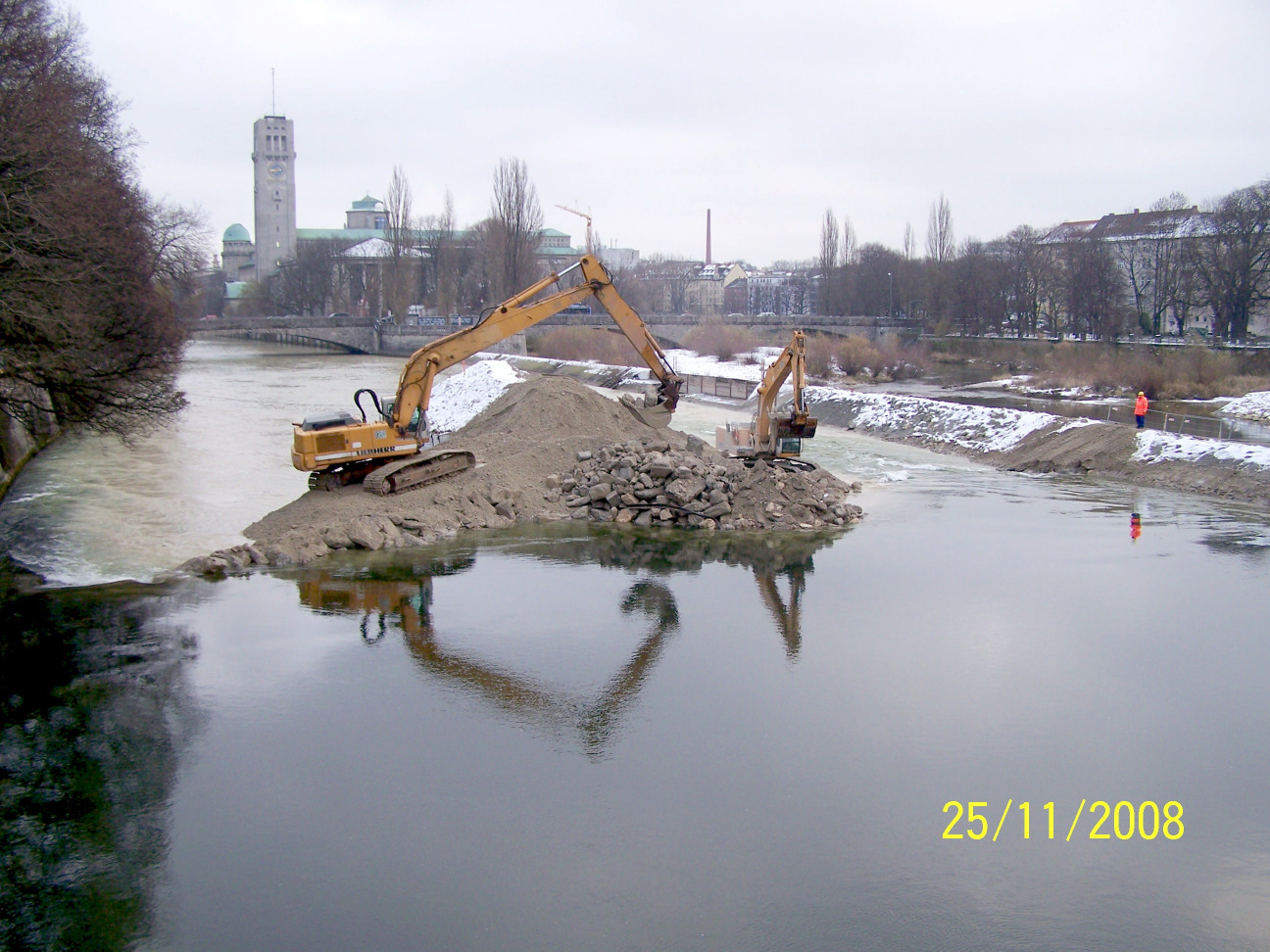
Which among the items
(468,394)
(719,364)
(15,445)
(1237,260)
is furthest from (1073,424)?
(1237,260)

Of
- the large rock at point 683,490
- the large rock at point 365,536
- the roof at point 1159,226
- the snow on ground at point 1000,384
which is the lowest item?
the large rock at point 365,536

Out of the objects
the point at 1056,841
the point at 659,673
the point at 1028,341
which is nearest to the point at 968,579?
the point at 659,673

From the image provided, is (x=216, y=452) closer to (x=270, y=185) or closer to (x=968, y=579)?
(x=968, y=579)

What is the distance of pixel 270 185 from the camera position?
130 meters

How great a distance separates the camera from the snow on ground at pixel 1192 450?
25047mm

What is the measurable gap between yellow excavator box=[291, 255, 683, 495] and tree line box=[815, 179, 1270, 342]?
53273 millimetres

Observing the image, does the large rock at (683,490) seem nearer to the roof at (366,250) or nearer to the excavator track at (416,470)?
the excavator track at (416,470)

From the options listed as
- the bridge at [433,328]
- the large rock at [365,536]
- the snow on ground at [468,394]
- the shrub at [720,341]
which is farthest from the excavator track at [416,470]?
the bridge at [433,328]

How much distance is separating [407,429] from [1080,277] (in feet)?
204

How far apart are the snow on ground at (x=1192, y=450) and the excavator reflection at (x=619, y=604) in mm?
13140

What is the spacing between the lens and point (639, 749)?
9.70m

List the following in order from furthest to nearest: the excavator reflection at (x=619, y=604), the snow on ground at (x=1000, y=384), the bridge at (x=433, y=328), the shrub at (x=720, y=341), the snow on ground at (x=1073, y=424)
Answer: the bridge at (x=433, y=328) < the shrub at (x=720, y=341) < the snow on ground at (x=1000, y=384) < the snow on ground at (x=1073, y=424) < the excavator reflection at (x=619, y=604)

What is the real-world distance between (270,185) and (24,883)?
135721 mm

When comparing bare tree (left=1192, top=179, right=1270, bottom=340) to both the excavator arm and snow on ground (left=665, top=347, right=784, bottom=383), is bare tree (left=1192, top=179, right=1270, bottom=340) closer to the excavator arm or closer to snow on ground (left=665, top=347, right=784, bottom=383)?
snow on ground (left=665, top=347, right=784, bottom=383)
